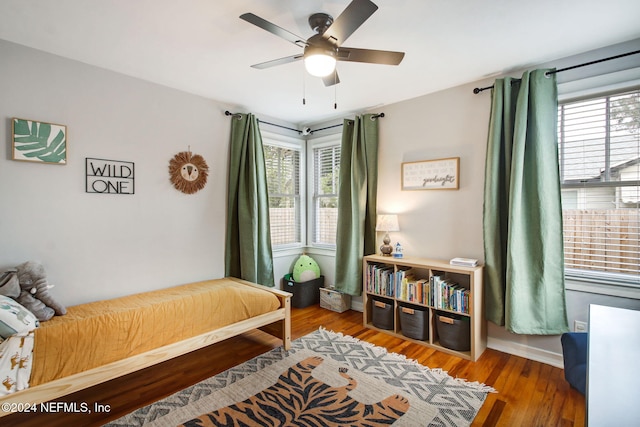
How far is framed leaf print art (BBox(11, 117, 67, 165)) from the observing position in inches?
86.0

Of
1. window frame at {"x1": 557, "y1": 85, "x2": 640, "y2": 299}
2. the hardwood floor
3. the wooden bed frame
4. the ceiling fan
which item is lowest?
the hardwood floor

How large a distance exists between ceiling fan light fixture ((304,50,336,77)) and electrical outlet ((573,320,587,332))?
2.69 m

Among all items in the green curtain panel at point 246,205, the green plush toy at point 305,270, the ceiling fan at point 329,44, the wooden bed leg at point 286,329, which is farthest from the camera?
the green plush toy at point 305,270

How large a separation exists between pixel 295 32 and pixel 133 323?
2.28m

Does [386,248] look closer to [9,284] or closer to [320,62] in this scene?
[320,62]

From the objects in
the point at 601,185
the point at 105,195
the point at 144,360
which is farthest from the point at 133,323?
the point at 601,185

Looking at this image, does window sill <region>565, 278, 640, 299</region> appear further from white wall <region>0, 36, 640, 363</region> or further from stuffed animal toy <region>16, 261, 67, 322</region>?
stuffed animal toy <region>16, 261, 67, 322</region>

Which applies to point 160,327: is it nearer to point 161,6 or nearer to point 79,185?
point 79,185

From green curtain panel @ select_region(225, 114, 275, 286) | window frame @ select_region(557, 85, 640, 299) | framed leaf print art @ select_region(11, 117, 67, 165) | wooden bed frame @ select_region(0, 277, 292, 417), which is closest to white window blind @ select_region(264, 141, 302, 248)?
green curtain panel @ select_region(225, 114, 275, 286)

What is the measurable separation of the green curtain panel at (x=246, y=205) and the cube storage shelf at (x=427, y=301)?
1226 mm

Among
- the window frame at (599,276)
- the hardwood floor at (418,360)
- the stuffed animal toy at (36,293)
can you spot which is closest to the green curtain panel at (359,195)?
the hardwood floor at (418,360)

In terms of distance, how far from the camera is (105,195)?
A: 8.54ft

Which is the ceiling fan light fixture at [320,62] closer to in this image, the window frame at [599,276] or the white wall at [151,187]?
the white wall at [151,187]

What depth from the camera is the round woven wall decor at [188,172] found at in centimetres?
304
